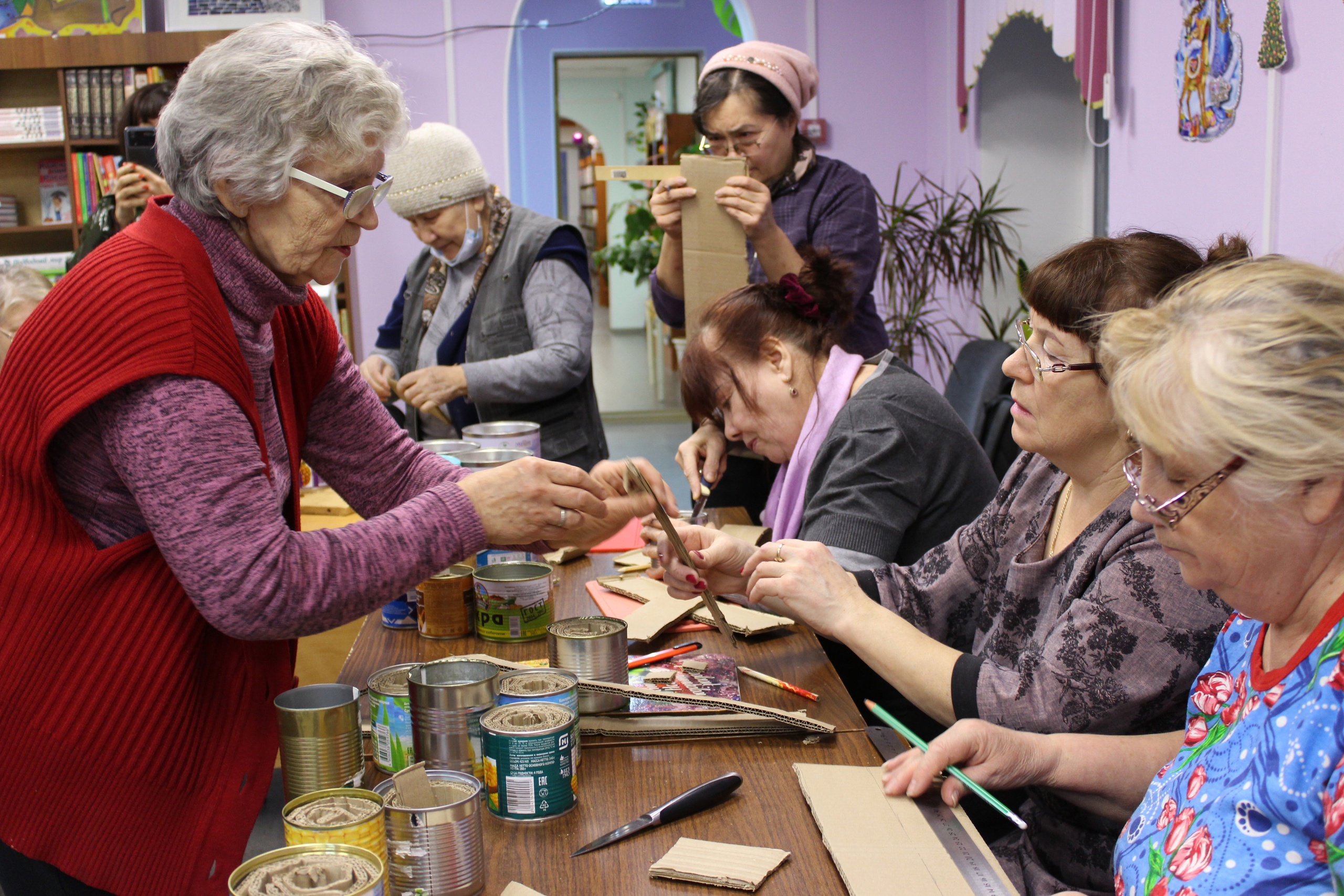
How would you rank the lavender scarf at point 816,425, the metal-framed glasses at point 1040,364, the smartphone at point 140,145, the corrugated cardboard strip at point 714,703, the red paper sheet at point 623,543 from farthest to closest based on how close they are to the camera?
the smartphone at point 140,145 → the red paper sheet at point 623,543 → the lavender scarf at point 816,425 → the metal-framed glasses at point 1040,364 → the corrugated cardboard strip at point 714,703

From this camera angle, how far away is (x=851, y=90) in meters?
5.75

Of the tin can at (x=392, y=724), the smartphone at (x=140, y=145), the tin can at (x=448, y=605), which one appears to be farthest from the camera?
the smartphone at (x=140, y=145)

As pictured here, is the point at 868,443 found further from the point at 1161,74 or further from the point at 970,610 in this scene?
the point at 1161,74

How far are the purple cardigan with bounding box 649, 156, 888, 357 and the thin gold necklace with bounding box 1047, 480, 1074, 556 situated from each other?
1.25 m

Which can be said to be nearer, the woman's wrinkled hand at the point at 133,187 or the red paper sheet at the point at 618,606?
the red paper sheet at the point at 618,606

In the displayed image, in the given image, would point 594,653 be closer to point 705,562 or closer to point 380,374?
point 705,562

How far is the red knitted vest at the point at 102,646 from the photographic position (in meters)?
1.08

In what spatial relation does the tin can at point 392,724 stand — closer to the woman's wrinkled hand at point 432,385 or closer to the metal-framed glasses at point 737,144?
the woman's wrinkled hand at point 432,385

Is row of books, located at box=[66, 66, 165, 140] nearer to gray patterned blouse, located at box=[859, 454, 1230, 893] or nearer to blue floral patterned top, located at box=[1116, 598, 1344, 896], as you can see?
gray patterned blouse, located at box=[859, 454, 1230, 893]

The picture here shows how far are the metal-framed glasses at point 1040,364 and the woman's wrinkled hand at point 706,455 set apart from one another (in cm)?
100

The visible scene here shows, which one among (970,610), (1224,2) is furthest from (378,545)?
(1224,2)

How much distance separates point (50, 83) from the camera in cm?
555

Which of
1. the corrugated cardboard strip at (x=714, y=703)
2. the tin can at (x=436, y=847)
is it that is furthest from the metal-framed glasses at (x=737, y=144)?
the tin can at (x=436, y=847)

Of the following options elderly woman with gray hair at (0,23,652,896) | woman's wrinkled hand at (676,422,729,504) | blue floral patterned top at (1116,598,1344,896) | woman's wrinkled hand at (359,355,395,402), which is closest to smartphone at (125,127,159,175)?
woman's wrinkled hand at (359,355,395,402)
